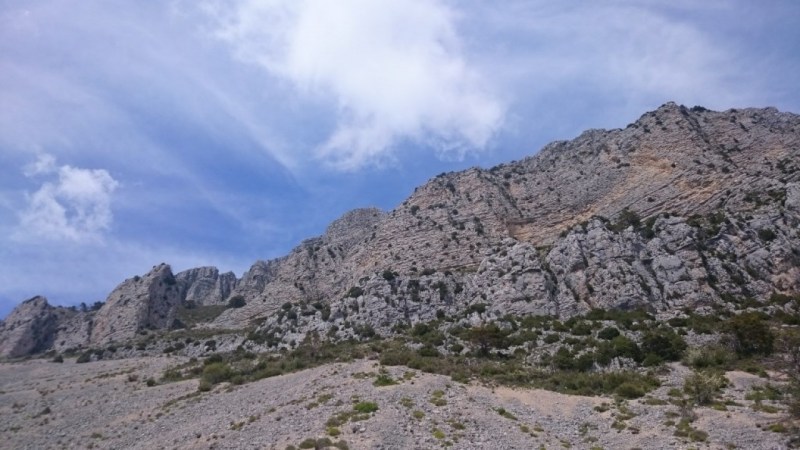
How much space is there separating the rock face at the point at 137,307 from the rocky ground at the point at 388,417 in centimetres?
5931

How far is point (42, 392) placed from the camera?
182ft

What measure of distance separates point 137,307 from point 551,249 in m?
82.8

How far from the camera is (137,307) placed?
Result: 109m

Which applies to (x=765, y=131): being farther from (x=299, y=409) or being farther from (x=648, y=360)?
(x=299, y=409)

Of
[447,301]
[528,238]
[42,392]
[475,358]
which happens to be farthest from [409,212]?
[42,392]

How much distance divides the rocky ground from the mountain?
2307 centimetres

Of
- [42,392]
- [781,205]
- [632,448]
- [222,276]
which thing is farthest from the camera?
[222,276]

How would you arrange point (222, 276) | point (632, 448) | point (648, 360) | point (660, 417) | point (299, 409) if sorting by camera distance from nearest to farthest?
point (632, 448), point (660, 417), point (299, 409), point (648, 360), point (222, 276)

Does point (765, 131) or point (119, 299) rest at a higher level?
point (765, 131)

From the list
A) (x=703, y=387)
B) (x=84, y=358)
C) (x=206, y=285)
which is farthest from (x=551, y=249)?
(x=206, y=285)

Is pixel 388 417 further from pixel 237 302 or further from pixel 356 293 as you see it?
pixel 237 302

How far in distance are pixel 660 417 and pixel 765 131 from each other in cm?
7630

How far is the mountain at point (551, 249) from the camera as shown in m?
57.9

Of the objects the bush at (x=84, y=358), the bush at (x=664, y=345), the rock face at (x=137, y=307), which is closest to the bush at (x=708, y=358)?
the bush at (x=664, y=345)
